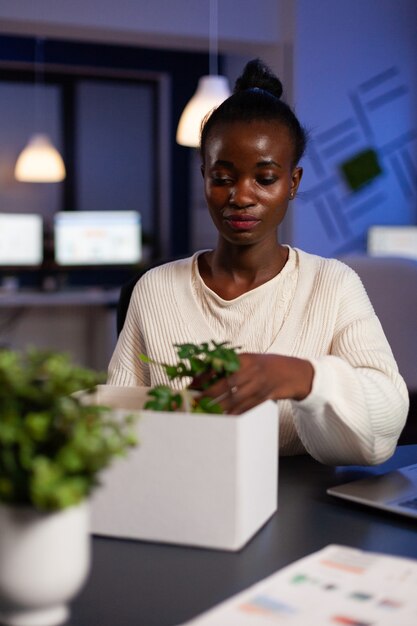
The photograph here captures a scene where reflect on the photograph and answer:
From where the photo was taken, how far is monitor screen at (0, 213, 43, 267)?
6.26 meters

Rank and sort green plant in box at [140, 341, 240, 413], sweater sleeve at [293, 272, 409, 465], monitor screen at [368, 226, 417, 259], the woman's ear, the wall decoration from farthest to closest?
monitor screen at [368, 226, 417, 259] < the wall decoration < the woman's ear < sweater sleeve at [293, 272, 409, 465] < green plant in box at [140, 341, 240, 413]

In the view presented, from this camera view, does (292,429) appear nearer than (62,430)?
No

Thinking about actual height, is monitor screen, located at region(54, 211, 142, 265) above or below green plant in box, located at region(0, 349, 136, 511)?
above

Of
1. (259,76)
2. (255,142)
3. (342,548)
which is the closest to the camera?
(342,548)

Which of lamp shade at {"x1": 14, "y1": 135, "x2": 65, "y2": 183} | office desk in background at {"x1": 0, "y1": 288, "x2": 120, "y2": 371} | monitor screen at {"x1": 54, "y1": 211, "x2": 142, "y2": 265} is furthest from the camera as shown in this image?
monitor screen at {"x1": 54, "y1": 211, "x2": 142, "y2": 265}

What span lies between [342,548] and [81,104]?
20.9 feet

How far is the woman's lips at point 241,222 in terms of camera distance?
4.67 ft

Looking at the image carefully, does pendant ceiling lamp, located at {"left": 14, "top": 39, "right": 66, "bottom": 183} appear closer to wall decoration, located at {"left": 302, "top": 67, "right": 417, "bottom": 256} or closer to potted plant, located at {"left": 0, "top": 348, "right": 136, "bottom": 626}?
wall decoration, located at {"left": 302, "top": 67, "right": 417, "bottom": 256}

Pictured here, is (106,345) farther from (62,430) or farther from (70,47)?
(62,430)

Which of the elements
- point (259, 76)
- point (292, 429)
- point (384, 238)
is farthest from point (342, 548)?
point (384, 238)

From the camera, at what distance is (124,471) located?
96 centimetres

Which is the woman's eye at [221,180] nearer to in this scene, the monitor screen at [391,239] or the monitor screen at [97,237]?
the monitor screen at [391,239]

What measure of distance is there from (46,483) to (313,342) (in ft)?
2.96

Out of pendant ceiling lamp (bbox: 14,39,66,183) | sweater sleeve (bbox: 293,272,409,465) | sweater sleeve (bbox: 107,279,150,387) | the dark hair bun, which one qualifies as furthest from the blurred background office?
sweater sleeve (bbox: 293,272,409,465)
